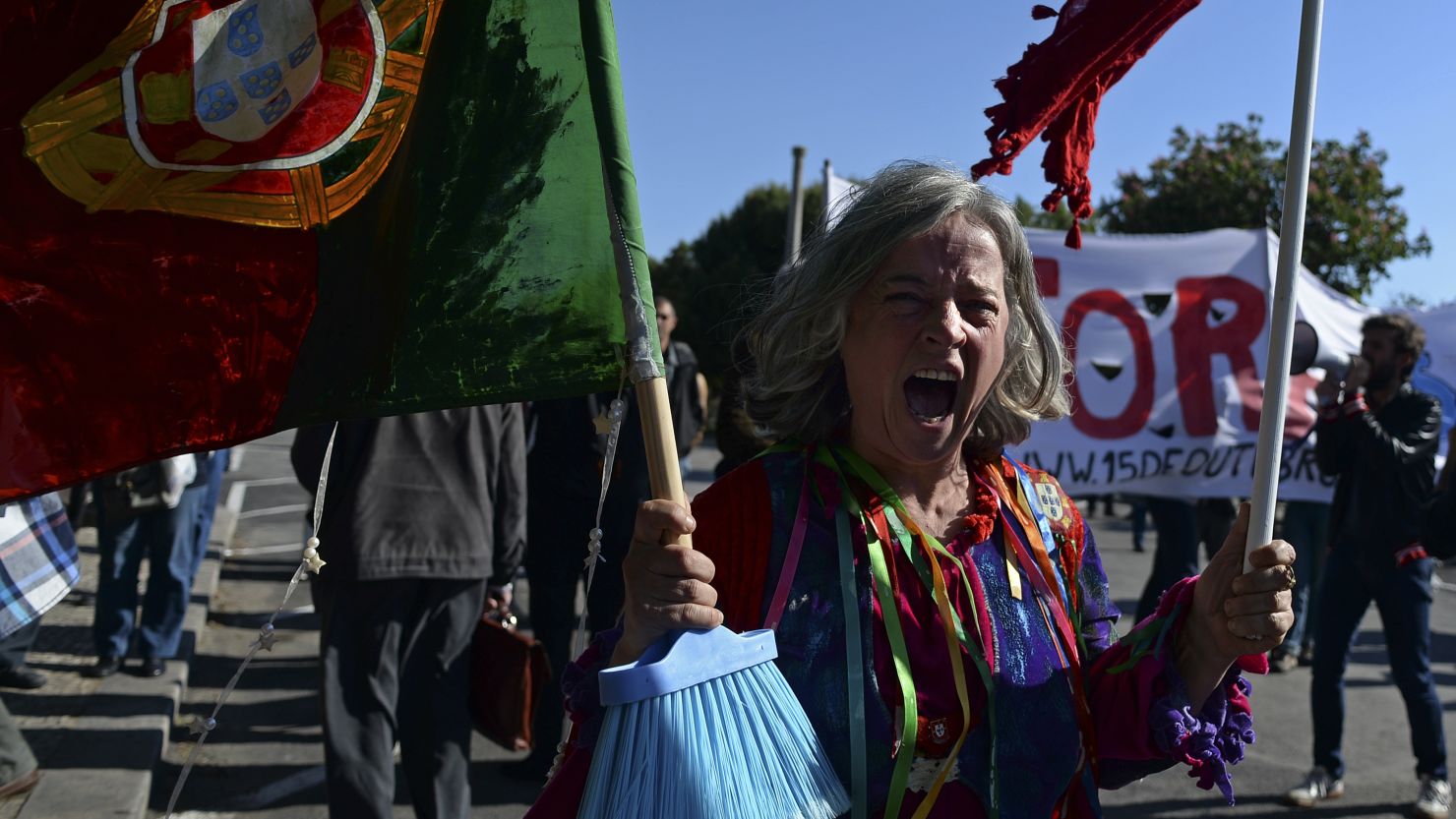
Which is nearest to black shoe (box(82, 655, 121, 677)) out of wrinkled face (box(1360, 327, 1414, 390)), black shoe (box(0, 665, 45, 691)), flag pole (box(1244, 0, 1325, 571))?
black shoe (box(0, 665, 45, 691))

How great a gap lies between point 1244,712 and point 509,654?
2.73 meters

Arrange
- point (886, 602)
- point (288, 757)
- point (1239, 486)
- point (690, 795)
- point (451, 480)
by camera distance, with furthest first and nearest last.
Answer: point (1239, 486) → point (288, 757) → point (451, 480) → point (886, 602) → point (690, 795)

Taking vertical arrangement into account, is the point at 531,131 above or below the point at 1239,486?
above

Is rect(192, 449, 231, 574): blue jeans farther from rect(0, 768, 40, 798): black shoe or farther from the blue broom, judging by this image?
the blue broom

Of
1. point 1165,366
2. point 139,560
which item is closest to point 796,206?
point 1165,366

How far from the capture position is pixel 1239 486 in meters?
7.40

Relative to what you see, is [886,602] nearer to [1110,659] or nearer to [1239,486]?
[1110,659]

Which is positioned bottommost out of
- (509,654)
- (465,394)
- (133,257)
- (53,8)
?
(509,654)

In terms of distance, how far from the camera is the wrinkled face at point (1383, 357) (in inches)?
231

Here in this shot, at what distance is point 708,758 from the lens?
1.61 meters

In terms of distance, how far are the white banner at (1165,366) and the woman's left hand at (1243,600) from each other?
18.0 ft

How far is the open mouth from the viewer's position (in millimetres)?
2053

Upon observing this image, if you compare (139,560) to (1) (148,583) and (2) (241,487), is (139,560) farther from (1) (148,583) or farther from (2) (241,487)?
(2) (241,487)

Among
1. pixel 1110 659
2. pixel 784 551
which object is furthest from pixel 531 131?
pixel 1110 659
